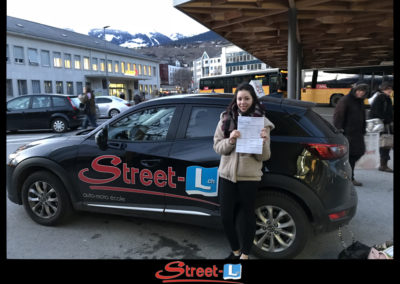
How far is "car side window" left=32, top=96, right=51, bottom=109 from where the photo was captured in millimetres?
Answer: 12055

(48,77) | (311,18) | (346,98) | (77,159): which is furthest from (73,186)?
(48,77)

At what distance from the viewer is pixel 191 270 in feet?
9.34

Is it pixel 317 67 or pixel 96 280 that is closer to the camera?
pixel 96 280

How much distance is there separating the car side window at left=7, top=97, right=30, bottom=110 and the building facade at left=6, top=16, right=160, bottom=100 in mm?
16730

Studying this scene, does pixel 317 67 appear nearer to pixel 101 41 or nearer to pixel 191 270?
pixel 191 270

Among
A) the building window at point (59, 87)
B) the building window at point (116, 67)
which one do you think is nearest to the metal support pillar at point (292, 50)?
the building window at point (59, 87)

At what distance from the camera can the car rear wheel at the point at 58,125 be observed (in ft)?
40.5

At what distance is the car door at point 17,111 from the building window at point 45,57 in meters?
27.4

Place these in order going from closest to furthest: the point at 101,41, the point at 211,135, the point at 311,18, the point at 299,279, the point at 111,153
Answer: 1. the point at 299,279
2. the point at 211,135
3. the point at 111,153
4. the point at 311,18
5. the point at 101,41

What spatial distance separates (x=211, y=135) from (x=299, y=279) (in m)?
1.55

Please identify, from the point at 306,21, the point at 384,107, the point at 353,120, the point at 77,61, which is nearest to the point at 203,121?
the point at 353,120

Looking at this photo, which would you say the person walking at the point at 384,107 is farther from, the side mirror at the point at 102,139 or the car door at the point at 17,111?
the car door at the point at 17,111

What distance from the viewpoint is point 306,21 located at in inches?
415

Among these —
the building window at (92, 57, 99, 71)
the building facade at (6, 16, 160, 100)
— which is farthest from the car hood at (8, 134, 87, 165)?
the building window at (92, 57, 99, 71)
